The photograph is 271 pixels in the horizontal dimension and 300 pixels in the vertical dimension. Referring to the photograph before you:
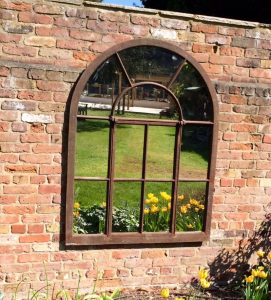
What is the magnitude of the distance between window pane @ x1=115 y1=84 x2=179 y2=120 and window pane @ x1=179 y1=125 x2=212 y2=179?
227 mm

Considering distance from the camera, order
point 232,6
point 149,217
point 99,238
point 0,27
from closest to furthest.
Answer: point 0,27 < point 99,238 < point 149,217 < point 232,6

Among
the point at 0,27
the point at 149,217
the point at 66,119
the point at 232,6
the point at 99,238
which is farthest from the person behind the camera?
the point at 232,6

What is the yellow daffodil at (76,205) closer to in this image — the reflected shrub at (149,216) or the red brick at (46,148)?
the reflected shrub at (149,216)

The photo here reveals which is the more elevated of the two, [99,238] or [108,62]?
[108,62]

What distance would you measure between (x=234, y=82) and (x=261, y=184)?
1072 mm

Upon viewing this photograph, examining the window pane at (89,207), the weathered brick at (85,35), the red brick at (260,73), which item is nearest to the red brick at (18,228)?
the window pane at (89,207)

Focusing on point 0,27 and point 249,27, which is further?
point 249,27

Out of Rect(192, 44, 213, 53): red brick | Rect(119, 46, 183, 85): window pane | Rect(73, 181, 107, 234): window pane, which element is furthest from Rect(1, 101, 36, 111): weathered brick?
Rect(192, 44, 213, 53): red brick

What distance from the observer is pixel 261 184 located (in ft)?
13.3

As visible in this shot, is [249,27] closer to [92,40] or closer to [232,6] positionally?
[92,40]

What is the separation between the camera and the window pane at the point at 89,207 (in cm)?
367

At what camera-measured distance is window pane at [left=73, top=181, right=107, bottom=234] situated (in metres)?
3.67

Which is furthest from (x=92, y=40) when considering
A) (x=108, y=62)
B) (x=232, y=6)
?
(x=232, y=6)

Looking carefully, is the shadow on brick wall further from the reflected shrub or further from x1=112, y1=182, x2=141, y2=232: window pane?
x1=112, y1=182, x2=141, y2=232: window pane
